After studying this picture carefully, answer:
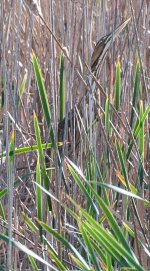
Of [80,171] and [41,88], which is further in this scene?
[41,88]

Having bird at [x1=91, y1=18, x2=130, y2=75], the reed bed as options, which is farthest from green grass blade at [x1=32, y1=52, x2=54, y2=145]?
bird at [x1=91, y1=18, x2=130, y2=75]

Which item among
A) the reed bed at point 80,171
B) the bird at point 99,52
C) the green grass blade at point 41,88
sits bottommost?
the reed bed at point 80,171

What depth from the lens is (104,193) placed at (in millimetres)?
1176

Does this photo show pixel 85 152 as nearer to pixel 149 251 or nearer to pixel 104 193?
pixel 104 193

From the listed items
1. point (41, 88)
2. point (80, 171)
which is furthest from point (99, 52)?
point (80, 171)

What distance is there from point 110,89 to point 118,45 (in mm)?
337

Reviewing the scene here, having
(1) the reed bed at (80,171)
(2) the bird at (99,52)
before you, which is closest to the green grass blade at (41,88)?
(1) the reed bed at (80,171)

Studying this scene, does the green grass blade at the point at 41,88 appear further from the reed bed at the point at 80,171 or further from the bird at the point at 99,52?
the bird at the point at 99,52

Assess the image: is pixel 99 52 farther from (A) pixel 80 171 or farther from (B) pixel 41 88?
(A) pixel 80 171

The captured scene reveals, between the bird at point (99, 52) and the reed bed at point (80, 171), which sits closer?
the reed bed at point (80, 171)

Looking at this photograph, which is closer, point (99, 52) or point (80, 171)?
point (80, 171)

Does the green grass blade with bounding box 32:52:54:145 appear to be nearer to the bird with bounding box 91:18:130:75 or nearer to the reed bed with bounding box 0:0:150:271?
the reed bed with bounding box 0:0:150:271

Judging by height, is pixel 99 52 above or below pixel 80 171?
above

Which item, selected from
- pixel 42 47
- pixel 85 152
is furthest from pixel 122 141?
pixel 42 47
